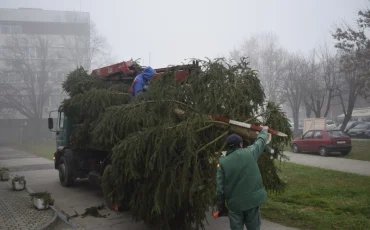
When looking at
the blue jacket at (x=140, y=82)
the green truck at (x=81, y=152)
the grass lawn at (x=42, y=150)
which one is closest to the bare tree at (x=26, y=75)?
the grass lawn at (x=42, y=150)

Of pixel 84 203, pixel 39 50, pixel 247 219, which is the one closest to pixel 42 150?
pixel 39 50

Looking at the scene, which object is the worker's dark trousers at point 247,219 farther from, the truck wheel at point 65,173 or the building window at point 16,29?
the building window at point 16,29

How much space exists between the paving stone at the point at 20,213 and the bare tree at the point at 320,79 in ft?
77.7

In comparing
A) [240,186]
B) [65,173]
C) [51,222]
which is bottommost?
[51,222]

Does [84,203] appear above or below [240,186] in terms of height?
below

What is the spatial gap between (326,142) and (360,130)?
43.2 feet

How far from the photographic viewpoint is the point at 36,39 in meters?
37.8

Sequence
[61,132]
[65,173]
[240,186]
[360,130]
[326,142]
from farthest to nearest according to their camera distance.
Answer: [360,130]
[326,142]
[61,132]
[65,173]
[240,186]

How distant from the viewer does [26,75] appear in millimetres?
36031

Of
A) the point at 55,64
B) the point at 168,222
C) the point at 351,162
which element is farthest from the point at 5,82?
the point at 168,222

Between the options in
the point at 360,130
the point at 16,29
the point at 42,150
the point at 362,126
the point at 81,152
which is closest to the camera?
the point at 81,152

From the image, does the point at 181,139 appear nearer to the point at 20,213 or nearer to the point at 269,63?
the point at 20,213

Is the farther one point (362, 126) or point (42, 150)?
point (362, 126)

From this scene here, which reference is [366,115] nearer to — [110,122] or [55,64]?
[55,64]
